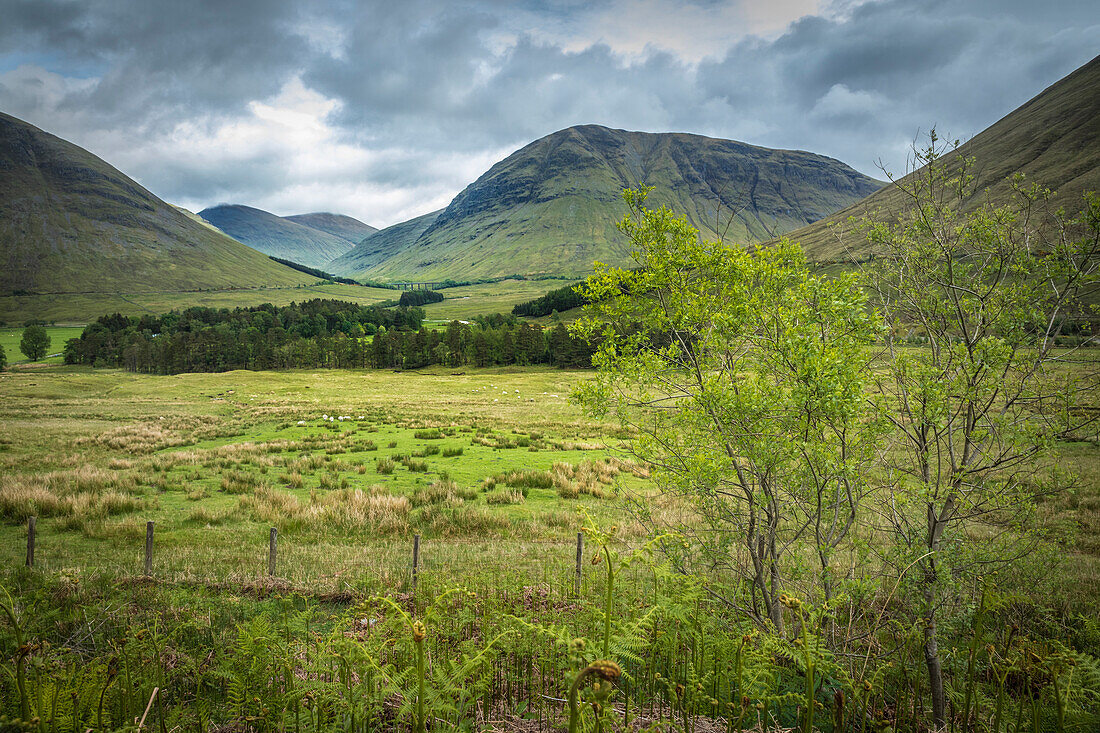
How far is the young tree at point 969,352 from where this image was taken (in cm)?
620

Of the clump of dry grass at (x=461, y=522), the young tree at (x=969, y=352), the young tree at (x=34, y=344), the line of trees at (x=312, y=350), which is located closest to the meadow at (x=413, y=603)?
the clump of dry grass at (x=461, y=522)

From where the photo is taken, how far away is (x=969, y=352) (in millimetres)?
6879

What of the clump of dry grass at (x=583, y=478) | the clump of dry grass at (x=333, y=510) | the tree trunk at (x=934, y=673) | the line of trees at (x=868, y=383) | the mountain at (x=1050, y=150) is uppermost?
the mountain at (x=1050, y=150)

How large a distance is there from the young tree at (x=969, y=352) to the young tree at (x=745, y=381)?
87 centimetres

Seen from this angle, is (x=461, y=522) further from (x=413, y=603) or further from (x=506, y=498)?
(x=413, y=603)

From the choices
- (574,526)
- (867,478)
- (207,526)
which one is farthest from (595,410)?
(207,526)

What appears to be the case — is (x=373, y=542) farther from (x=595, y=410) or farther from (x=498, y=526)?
(x=595, y=410)

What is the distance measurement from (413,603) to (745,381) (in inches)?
272

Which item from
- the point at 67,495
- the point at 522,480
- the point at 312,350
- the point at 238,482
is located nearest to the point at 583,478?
the point at 522,480

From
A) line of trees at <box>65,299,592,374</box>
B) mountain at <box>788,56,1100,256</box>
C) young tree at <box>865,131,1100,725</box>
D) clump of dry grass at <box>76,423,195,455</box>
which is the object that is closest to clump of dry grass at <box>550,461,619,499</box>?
young tree at <box>865,131,1100,725</box>

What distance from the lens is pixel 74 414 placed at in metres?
41.5

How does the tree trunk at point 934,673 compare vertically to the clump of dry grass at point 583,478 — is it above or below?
above

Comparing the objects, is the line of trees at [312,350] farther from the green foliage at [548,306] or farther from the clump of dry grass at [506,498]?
the clump of dry grass at [506,498]

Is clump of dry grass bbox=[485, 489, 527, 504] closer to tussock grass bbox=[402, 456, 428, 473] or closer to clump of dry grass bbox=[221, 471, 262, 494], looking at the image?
tussock grass bbox=[402, 456, 428, 473]
